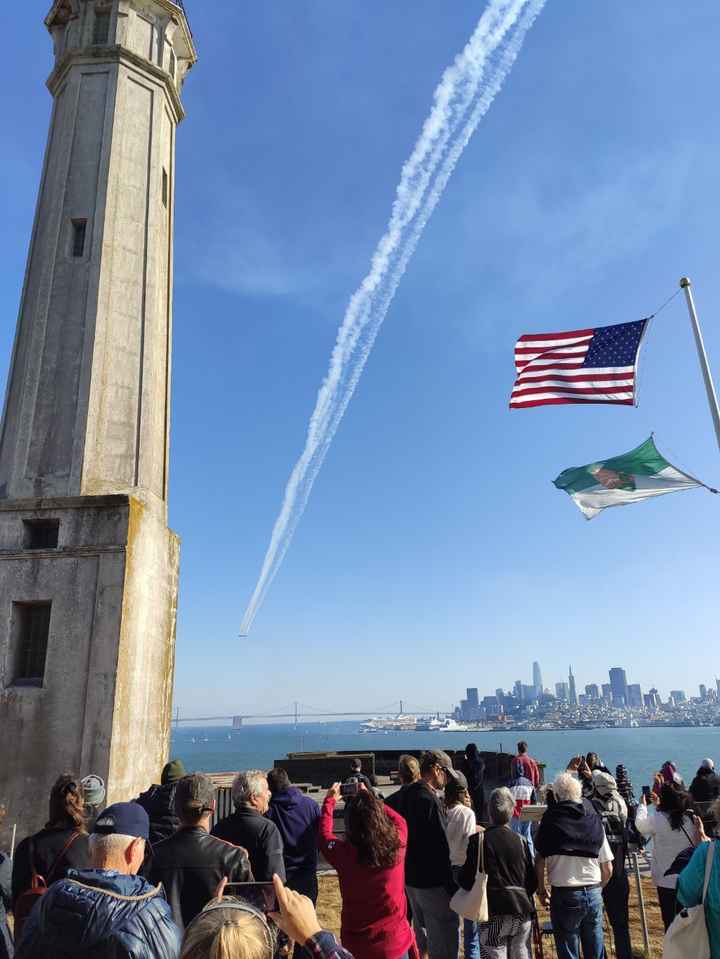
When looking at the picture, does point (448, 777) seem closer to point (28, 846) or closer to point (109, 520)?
point (28, 846)

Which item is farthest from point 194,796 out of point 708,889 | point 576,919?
point 576,919

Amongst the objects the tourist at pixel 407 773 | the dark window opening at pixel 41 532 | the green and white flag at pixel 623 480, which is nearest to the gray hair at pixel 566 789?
the tourist at pixel 407 773

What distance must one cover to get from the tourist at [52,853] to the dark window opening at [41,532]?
8.25m

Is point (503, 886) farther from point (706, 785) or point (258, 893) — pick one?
point (706, 785)

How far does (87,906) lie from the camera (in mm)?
2914

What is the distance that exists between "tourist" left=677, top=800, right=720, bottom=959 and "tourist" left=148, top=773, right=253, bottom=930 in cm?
271

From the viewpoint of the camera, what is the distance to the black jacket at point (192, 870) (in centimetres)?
429

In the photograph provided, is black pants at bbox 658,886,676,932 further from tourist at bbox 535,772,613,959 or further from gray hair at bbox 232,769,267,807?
gray hair at bbox 232,769,267,807

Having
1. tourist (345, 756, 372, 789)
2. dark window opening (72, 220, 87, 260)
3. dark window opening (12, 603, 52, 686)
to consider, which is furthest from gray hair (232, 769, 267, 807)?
dark window opening (72, 220, 87, 260)

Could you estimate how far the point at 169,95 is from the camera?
17078 mm

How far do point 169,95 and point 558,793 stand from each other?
1777cm

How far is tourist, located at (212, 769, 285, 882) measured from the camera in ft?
16.1

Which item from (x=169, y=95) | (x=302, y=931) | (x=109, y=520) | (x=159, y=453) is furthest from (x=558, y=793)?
(x=169, y=95)

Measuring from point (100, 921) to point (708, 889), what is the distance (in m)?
3.47
